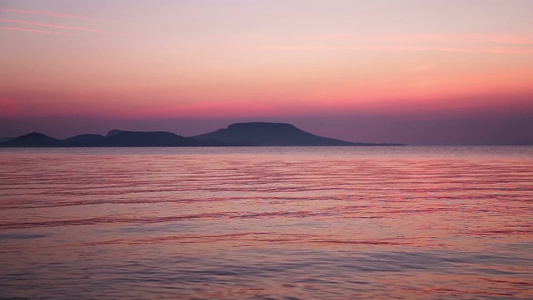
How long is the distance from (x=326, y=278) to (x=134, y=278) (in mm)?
4252

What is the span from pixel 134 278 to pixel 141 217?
30.5 ft

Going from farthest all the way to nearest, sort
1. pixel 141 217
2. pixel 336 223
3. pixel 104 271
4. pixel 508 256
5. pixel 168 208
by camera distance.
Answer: pixel 168 208
pixel 141 217
pixel 336 223
pixel 508 256
pixel 104 271

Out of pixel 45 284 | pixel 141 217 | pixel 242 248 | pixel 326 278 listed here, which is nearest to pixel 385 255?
pixel 326 278

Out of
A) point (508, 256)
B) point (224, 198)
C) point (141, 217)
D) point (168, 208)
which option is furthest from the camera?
point (224, 198)

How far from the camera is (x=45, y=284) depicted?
11.1 m

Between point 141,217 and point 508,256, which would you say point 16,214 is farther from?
point 508,256

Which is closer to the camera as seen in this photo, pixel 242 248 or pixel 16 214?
pixel 242 248

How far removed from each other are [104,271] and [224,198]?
50.4 ft

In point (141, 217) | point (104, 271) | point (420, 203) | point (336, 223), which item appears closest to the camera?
point (104, 271)

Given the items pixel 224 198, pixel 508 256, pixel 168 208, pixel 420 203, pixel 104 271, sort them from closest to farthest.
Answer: pixel 104 271 < pixel 508 256 < pixel 168 208 < pixel 420 203 < pixel 224 198

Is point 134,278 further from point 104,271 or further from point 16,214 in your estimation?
point 16,214

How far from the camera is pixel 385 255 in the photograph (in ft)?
45.7

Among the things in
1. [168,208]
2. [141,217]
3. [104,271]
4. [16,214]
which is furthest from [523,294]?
[16,214]

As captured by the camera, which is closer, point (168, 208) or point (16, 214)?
point (16, 214)
